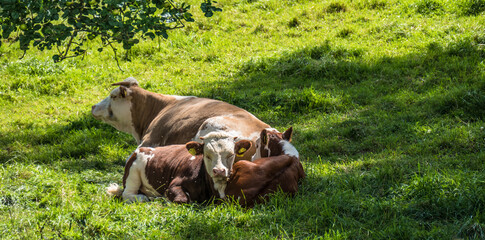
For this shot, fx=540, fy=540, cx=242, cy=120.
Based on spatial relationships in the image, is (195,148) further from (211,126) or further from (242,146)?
(211,126)

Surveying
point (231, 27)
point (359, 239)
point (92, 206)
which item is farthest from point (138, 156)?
point (231, 27)

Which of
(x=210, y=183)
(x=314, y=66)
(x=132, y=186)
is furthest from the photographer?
(x=314, y=66)

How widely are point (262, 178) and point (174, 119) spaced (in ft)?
9.55

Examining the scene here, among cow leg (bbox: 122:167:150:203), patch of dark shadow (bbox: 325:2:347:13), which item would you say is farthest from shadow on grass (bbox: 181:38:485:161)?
patch of dark shadow (bbox: 325:2:347:13)

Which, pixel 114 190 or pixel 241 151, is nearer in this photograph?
pixel 241 151

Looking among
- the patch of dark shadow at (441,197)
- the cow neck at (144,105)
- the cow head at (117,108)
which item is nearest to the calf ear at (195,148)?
the patch of dark shadow at (441,197)

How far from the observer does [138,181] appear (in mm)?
7055

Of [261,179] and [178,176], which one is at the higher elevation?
[261,179]

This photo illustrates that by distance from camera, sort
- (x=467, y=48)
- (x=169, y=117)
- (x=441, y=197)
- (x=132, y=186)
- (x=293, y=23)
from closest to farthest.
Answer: (x=441, y=197) < (x=132, y=186) < (x=169, y=117) < (x=467, y=48) < (x=293, y=23)

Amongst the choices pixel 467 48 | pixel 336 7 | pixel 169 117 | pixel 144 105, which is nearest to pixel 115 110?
pixel 144 105

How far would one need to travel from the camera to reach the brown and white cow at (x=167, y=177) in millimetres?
6410

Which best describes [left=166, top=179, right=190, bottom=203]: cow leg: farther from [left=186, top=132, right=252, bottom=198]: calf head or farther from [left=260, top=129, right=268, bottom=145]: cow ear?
[left=260, top=129, right=268, bottom=145]: cow ear

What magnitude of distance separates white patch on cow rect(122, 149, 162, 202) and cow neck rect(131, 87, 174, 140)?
8.56ft

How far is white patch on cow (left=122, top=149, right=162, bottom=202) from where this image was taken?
6.95 m
